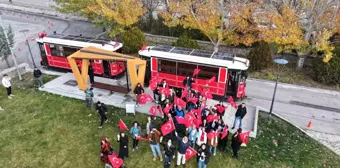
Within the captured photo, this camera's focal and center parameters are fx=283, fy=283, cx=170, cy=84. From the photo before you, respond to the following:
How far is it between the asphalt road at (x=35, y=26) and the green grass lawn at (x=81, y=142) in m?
11.3

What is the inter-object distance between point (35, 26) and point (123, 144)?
84.1ft

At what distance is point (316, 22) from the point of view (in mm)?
19484

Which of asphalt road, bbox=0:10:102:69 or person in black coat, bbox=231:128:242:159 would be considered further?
asphalt road, bbox=0:10:102:69

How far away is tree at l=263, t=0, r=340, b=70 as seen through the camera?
18.5 m

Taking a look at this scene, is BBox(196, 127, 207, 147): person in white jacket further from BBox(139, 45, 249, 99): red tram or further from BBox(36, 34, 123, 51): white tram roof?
BBox(36, 34, 123, 51): white tram roof

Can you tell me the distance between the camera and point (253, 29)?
1953 centimetres

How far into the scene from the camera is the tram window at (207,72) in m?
16.1

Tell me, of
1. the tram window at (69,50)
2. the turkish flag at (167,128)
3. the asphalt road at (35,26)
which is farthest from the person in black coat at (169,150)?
the asphalt road at (35,26)

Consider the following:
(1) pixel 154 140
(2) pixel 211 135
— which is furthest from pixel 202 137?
(1) pixel 154 140

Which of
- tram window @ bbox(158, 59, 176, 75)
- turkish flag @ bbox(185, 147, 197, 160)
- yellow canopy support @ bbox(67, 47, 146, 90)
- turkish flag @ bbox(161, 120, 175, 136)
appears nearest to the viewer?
turkish flag @ bbox(185, 147, 197, 160)

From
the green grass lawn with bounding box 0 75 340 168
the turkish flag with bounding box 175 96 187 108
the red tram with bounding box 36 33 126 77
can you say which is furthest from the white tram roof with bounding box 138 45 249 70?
the turkish flag with bounding box 175 96 187 108

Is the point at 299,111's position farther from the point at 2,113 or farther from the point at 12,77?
the point at 12,77

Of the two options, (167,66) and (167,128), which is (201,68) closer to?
(167,66)

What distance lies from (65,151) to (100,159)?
1.78m
